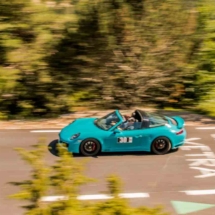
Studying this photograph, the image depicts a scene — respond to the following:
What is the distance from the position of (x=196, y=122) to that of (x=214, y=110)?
2482mm

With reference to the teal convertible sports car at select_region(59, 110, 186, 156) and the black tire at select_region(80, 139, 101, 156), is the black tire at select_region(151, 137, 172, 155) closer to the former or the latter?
the teal convertible sports car at select_region(59, 110, 186, 156)

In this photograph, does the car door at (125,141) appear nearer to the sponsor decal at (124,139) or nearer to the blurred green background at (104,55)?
the sponsor decal at (124,139)

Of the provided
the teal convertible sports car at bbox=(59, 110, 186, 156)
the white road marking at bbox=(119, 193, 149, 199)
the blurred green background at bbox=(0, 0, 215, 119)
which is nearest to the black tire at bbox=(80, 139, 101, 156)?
the teal convertible sports car at bbox=(59, 110, 186, 156)

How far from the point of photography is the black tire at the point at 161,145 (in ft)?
39.9

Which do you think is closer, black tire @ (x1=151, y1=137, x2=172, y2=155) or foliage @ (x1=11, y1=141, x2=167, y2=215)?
foliage @ (x1=11, y1=141, x2=167, y2=215)

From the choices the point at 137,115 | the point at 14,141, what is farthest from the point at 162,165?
the point at 14,141

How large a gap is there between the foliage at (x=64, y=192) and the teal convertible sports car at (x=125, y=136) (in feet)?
21.6

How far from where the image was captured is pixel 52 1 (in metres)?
16.7

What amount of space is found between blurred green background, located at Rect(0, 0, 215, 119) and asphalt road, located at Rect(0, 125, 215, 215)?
158 inches

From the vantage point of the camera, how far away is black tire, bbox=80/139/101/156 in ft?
39.2

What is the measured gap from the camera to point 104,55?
18.0 meters

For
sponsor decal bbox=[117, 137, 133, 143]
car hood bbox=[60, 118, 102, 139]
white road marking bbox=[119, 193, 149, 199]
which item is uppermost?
car hood bbox=[60, 118, 102, 139]

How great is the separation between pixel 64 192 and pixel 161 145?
295 inches

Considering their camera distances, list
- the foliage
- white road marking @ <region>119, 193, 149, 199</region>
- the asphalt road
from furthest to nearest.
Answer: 1. white road marking @ <region>119, 193, 149, 199</region>
2. the asphalt road
3. the foliage
